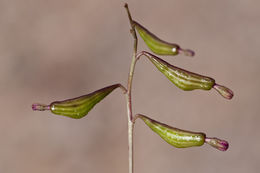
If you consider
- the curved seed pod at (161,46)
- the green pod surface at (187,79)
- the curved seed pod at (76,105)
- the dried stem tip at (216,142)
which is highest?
the curved seed pod at (161,46)

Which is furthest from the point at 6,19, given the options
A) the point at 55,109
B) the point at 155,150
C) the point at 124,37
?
the point at 55,109

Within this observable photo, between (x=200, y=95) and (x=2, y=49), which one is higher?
(x=2, y=49)

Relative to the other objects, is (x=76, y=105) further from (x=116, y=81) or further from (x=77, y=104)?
(x=116, y=81)

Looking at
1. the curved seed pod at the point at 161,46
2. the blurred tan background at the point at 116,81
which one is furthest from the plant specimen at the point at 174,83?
the blurred tan background at the point at 116,81

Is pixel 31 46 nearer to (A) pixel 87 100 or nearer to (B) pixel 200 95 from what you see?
(B) pixel 200 95

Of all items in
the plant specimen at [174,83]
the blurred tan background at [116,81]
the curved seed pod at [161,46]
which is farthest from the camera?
the blurred tan background at [116,81]

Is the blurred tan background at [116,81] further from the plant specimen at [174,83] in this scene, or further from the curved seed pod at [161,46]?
the curved seed pod at [161,46]

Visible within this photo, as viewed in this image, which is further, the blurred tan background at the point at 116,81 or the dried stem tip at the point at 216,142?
the blurred tan background at the point at 116,81

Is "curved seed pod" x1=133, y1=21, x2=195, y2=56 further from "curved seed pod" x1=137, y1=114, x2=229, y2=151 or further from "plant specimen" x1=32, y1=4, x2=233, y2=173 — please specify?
"curved seed pod" x1=137, y1=114, x2=229, y2=151
